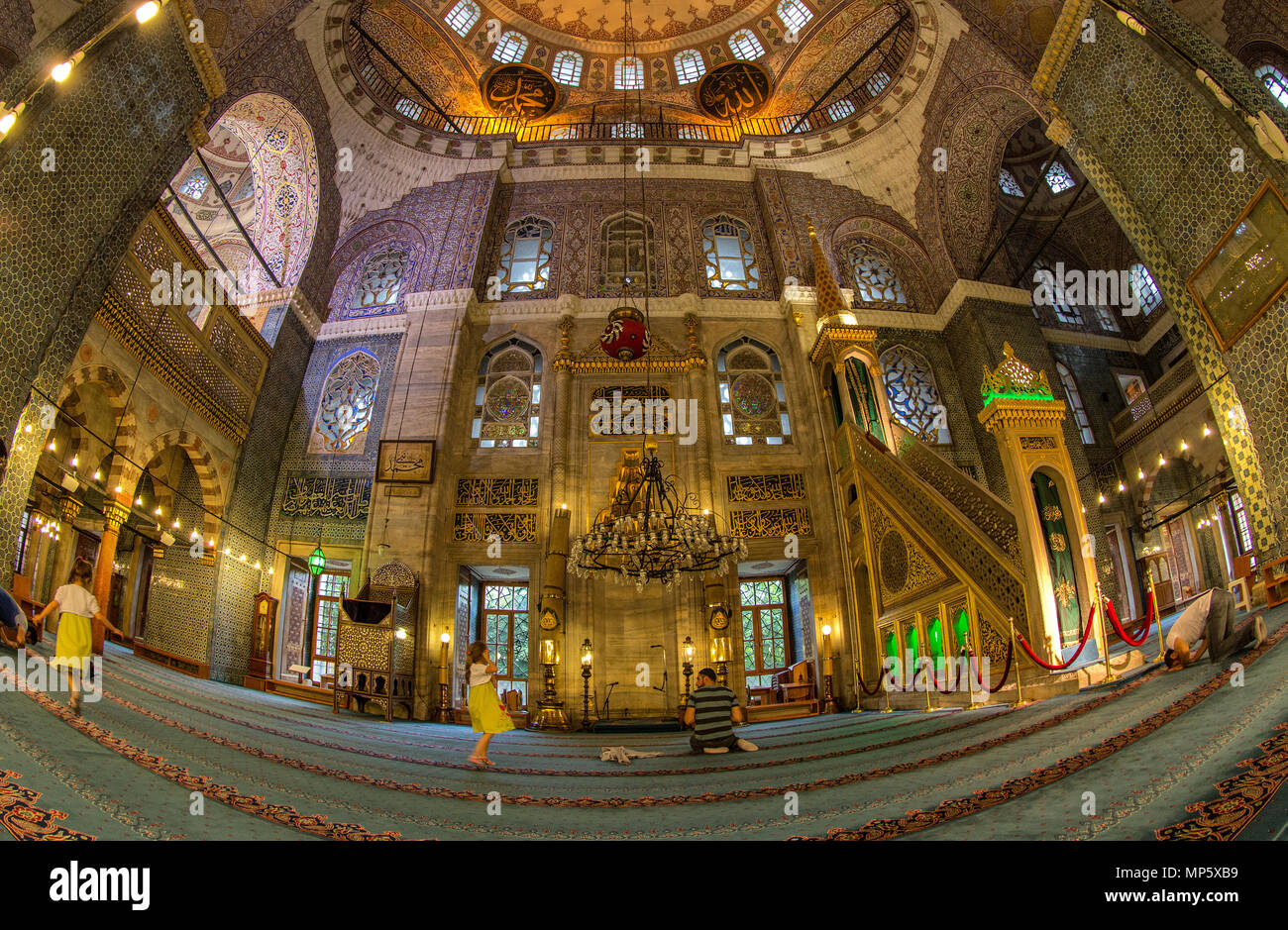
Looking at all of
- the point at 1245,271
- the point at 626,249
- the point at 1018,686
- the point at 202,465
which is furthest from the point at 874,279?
the point at 202,465

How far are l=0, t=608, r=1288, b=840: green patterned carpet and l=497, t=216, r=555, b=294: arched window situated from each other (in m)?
8.67

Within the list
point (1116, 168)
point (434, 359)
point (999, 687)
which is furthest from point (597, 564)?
point (1116, 168)

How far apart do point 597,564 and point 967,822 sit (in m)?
5.59

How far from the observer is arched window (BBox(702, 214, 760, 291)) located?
38.4ft

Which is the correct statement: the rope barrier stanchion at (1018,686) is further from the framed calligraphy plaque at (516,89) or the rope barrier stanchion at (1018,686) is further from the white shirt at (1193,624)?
the framed calligraphy plaque at (516,89)

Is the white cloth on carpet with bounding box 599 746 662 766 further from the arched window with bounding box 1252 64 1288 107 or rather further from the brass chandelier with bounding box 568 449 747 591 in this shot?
the arched window with bounding box 1252 64 1288 107

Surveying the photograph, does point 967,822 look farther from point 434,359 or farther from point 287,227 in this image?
point 287,227

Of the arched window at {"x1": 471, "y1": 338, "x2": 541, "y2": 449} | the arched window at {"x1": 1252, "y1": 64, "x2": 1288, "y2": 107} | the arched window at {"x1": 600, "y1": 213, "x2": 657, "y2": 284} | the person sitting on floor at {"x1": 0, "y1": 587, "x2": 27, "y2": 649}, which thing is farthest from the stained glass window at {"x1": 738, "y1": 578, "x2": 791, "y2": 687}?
the arched window at {"x1": 1252, "y1": 64, "x2": 1288, "y2": 107}

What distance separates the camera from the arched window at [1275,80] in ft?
26.5

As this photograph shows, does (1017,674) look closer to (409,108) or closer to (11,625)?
(11,625)

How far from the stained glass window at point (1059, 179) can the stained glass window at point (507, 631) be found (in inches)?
527

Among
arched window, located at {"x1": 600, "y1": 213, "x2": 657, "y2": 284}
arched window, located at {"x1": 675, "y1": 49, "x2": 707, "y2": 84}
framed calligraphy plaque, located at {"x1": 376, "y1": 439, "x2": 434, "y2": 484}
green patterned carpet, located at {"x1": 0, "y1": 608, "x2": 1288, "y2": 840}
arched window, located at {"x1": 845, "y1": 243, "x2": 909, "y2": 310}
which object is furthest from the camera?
arched window, located at {"x1": 675, "y1": 49, "x2": 707, "y2": 84}

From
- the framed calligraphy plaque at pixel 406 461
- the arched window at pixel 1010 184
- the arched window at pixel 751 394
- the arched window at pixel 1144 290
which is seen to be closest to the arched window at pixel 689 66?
the arched window at pixel 1010 184

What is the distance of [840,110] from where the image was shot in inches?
507
